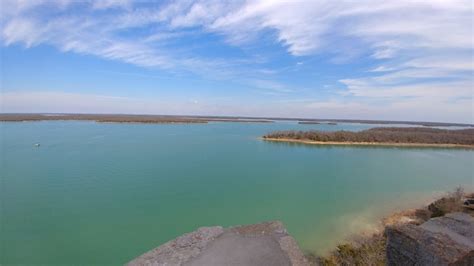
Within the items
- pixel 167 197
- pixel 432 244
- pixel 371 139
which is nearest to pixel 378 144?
pixel 371 139

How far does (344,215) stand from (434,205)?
388 centimetres

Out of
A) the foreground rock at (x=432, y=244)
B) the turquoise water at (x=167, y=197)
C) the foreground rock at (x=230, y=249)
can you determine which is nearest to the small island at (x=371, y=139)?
the turquoise water at (x=167, y=197)

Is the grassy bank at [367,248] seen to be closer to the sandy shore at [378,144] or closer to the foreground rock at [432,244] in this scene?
the foreground rock at [432,244]

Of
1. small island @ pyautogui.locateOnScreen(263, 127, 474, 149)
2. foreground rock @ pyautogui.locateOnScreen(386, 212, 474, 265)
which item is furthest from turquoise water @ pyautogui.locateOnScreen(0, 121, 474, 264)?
small island @ pyautogui.locateOnScreen(263, 127, 474, 149)

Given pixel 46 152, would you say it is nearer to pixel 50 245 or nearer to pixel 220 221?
pixel 50 245

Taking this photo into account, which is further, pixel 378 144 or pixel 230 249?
pixel 378 144

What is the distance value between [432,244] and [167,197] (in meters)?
11.1

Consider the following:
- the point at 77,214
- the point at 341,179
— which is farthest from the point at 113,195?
the point at 341,179

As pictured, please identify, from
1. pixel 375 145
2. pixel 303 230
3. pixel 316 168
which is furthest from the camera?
pixel 375 145

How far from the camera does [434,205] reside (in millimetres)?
11477

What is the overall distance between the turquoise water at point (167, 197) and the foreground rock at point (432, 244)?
3.26 m

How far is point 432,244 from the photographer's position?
5594 millimetres

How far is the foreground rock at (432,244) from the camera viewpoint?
5.36m

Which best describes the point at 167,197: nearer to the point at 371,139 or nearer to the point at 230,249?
the point at 230,249
